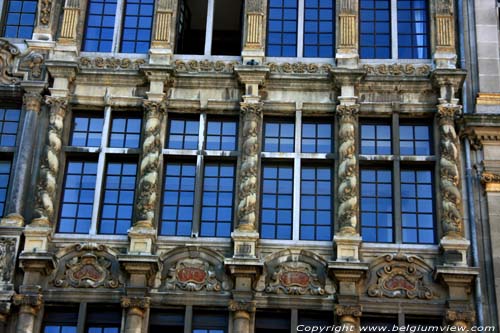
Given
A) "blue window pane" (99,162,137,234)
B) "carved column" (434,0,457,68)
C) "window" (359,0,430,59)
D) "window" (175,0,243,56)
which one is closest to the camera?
"blue window pane" (99,162,137,234)

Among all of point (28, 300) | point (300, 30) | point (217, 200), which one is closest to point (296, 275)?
point (217, 200)

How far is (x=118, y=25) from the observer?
28969 mm

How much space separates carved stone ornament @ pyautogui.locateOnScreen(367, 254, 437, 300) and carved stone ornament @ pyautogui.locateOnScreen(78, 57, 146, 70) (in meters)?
8.09

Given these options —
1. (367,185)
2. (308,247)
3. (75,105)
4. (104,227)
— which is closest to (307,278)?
(308,247)

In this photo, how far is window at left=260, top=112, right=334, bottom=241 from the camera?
26.1 metres

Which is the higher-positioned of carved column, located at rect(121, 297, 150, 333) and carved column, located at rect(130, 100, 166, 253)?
carved column, located at rect(130, 100, 166, 253)

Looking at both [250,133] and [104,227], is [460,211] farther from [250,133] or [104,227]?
[104,227]

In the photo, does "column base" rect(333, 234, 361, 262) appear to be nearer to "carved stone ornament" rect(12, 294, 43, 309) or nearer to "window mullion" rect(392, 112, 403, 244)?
"window mullion" rect(392, 112, 403, 244)

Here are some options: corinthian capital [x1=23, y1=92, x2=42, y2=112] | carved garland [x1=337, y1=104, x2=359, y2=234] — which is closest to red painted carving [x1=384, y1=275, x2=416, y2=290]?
carved garland [x1=337, y1=104, x2=359, y2=234]

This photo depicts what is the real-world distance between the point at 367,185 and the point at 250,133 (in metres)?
3.11

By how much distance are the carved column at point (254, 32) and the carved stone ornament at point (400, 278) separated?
6236mm

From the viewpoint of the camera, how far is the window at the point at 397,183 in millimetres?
26062

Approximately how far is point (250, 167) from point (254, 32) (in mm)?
3993

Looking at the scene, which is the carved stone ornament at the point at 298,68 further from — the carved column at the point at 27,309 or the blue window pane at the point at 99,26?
the carved column at the point at 27,309
